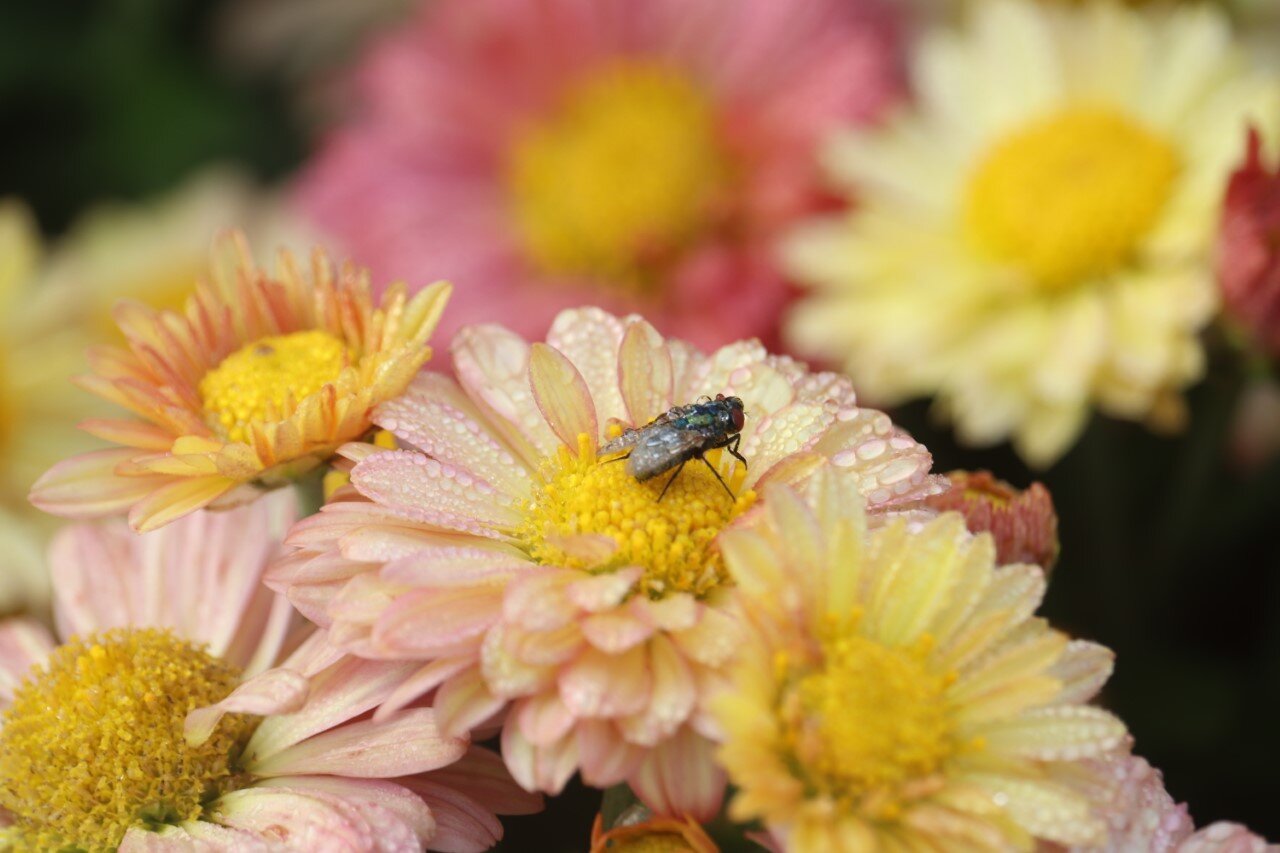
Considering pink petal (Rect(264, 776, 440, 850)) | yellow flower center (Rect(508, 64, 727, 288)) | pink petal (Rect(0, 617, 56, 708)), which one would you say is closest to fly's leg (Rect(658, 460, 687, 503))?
pink petal (Rect(264, 776, 440, 850))

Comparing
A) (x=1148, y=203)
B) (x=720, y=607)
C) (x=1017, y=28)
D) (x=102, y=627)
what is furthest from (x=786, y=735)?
(x=1017, y=28)

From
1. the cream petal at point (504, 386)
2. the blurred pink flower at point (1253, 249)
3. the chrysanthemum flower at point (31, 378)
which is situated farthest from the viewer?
the chrysanthemum flower at point (31, 378)

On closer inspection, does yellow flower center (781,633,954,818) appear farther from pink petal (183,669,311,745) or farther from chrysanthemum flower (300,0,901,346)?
chrysanthemum flower (300,0,901,346)

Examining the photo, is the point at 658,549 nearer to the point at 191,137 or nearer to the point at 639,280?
the point at 639,280

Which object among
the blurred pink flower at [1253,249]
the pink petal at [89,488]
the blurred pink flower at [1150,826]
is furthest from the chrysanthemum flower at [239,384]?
the blurred pink flower at [1253,249]

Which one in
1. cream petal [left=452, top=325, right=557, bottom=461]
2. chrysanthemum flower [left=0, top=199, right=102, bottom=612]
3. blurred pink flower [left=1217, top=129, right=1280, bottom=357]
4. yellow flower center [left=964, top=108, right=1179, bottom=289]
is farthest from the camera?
chrysanthemum flower [left=0, top=199, right=102, bottom=612]

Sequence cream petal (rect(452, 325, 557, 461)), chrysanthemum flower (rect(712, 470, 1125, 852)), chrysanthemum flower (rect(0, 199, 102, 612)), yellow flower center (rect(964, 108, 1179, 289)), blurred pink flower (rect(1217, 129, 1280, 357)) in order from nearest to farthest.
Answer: chrysanthemum flower (rect(712, 470, 1125, 852))
cream petal (rect(452, 325, 557, 461))
blurred pink flower (rect(1217, 129, 1280, 357))
yellow flower center (rect(964, 108, 1179, 289))
chrysanthemum flower (rect(0, 199, 102, 612))

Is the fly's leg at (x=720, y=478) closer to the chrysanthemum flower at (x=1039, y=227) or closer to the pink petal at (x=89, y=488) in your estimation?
the pink petal at (x=89, y=488)
